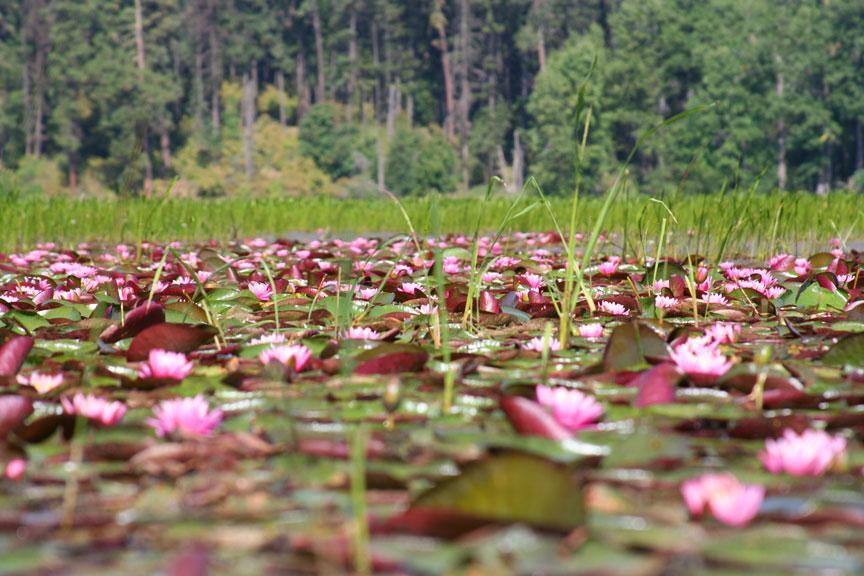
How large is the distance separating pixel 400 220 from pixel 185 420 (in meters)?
11.1

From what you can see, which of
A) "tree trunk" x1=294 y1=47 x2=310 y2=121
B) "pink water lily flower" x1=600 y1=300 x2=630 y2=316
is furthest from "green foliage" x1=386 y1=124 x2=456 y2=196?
"pink water lily flower" x1=600 y1=300 x2=630 y2=316

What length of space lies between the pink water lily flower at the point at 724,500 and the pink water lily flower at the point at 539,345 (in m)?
1.20

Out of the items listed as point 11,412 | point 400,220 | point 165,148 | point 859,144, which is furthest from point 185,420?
point 165,148

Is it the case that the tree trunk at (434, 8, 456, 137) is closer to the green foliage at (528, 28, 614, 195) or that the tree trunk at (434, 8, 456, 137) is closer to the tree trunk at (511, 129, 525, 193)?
the tree trunk at (511, 129, 525, 193)

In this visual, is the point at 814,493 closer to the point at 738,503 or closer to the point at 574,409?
the point at 738,503

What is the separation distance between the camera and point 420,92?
60562 millimetres

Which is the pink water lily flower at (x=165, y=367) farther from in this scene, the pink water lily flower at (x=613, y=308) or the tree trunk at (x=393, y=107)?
the tree trunk at (x=393, y=107)

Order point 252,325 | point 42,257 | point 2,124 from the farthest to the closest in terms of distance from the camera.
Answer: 1. point 2,124
2. point 42,257
3. point 252,325

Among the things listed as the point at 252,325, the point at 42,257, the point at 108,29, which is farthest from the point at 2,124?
the point at 252,325

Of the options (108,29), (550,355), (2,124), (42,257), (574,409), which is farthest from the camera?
(108,29)

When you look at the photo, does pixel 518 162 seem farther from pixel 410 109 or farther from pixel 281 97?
pixel 281 97

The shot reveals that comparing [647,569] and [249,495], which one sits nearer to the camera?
[647,569]

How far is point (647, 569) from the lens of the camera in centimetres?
103

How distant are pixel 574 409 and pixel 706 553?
523mm
